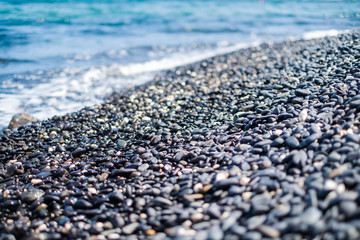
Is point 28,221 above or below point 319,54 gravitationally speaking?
below

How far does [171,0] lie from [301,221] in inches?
1207

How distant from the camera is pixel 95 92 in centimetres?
798

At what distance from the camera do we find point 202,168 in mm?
3338

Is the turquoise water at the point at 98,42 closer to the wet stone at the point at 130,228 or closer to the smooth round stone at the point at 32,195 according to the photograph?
the smooth round stone at the point at 32,195

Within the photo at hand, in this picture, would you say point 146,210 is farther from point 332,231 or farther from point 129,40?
point 129,40

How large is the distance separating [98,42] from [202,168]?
11.7 metres

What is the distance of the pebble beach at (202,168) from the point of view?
2268mm

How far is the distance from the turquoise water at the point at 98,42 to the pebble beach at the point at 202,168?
2432 mm

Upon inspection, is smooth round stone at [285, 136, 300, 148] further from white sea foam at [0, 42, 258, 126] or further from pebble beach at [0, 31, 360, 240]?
white sea foam at [0, 42, 258, 126]

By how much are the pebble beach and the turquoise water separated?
7.98 ft

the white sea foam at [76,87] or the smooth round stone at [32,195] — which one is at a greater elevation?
the white sea foam at [76,87]

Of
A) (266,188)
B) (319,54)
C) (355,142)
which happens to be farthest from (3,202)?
(319,54)

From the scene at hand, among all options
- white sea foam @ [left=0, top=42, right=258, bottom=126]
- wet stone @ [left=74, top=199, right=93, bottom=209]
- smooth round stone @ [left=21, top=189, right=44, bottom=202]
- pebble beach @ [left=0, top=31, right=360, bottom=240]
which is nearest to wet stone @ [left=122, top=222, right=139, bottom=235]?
pebble beach @ [left=0, top=31, right=360, bottom=240]

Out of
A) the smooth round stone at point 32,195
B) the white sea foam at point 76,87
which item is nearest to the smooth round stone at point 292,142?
the smooth round stone at point 32,195
